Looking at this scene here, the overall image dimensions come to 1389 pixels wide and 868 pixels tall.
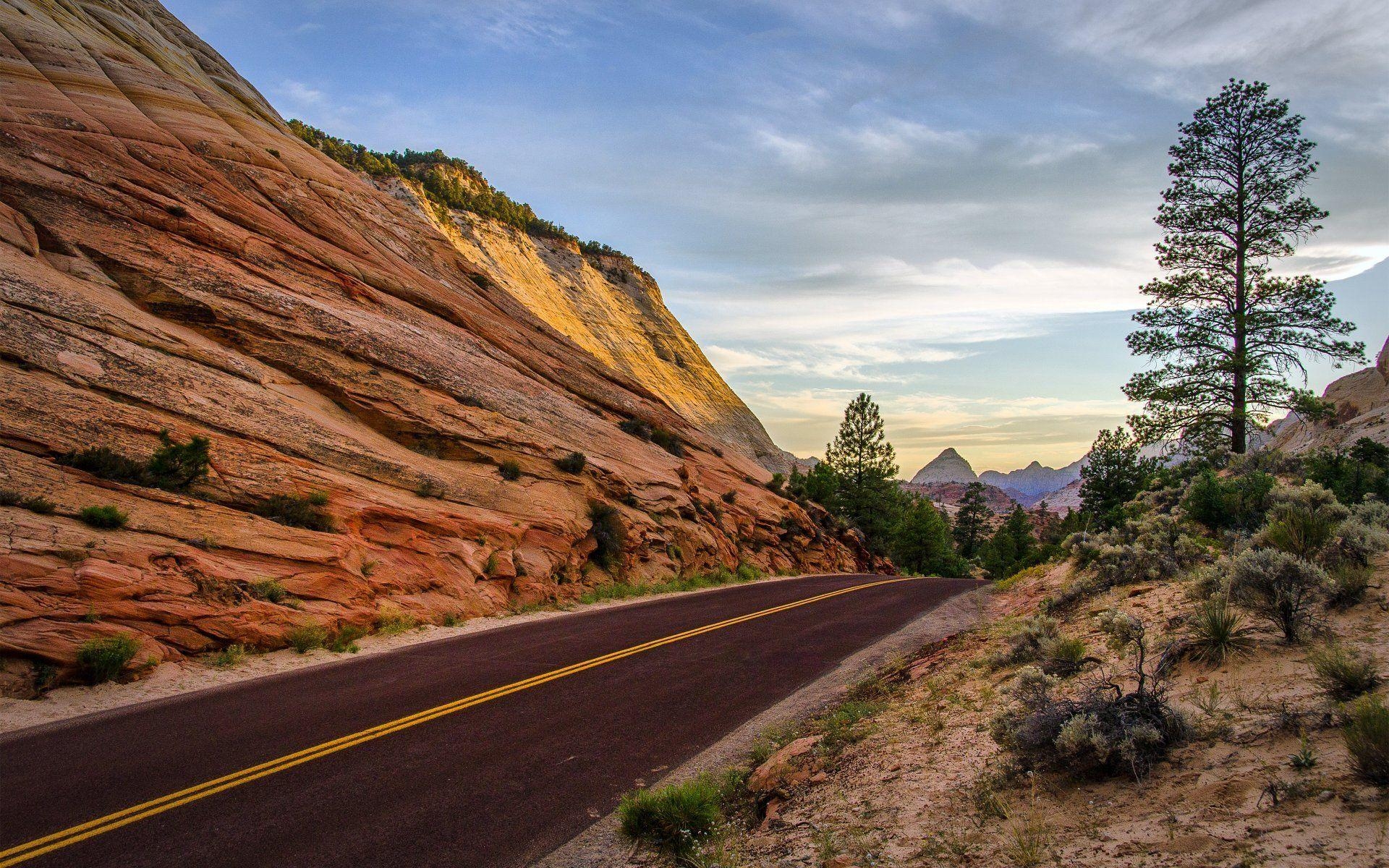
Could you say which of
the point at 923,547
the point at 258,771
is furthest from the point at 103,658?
the point at 923,547

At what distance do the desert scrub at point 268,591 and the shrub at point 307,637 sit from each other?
637 mm

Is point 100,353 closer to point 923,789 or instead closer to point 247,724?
point 247,724

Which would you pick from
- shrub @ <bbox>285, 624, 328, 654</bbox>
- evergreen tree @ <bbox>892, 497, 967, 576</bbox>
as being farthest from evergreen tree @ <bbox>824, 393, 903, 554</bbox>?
shrub @ <bbox>285, 624, 328, 654</bbox>

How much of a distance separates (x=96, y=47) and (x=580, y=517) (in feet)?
86.3

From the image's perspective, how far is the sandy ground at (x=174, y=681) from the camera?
7.68 m

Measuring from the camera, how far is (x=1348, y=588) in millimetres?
6168

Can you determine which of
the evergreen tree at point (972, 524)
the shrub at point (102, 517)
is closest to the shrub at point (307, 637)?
the shrub at point (102, 517)

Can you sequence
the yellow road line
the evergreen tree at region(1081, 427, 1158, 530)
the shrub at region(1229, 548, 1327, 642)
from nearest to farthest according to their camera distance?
the yellow road line < the shrub at region(1229, 548, 1327, 642) < the evergreen tree at region(1081, 427, 1158, 530)

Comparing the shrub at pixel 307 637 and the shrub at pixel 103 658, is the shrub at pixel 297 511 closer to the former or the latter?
the shrub at pixel 307 637

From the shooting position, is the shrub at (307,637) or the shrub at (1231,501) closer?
the shrub at (307,637)

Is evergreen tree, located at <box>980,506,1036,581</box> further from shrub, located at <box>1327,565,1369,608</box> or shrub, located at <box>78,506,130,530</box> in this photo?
shrub, located at <box>78,506,130,530</box>

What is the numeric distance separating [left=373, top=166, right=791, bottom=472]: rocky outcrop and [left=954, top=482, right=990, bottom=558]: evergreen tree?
26.5m

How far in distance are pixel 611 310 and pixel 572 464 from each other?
46.7 m

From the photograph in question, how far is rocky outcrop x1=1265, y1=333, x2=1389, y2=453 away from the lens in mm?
18891
